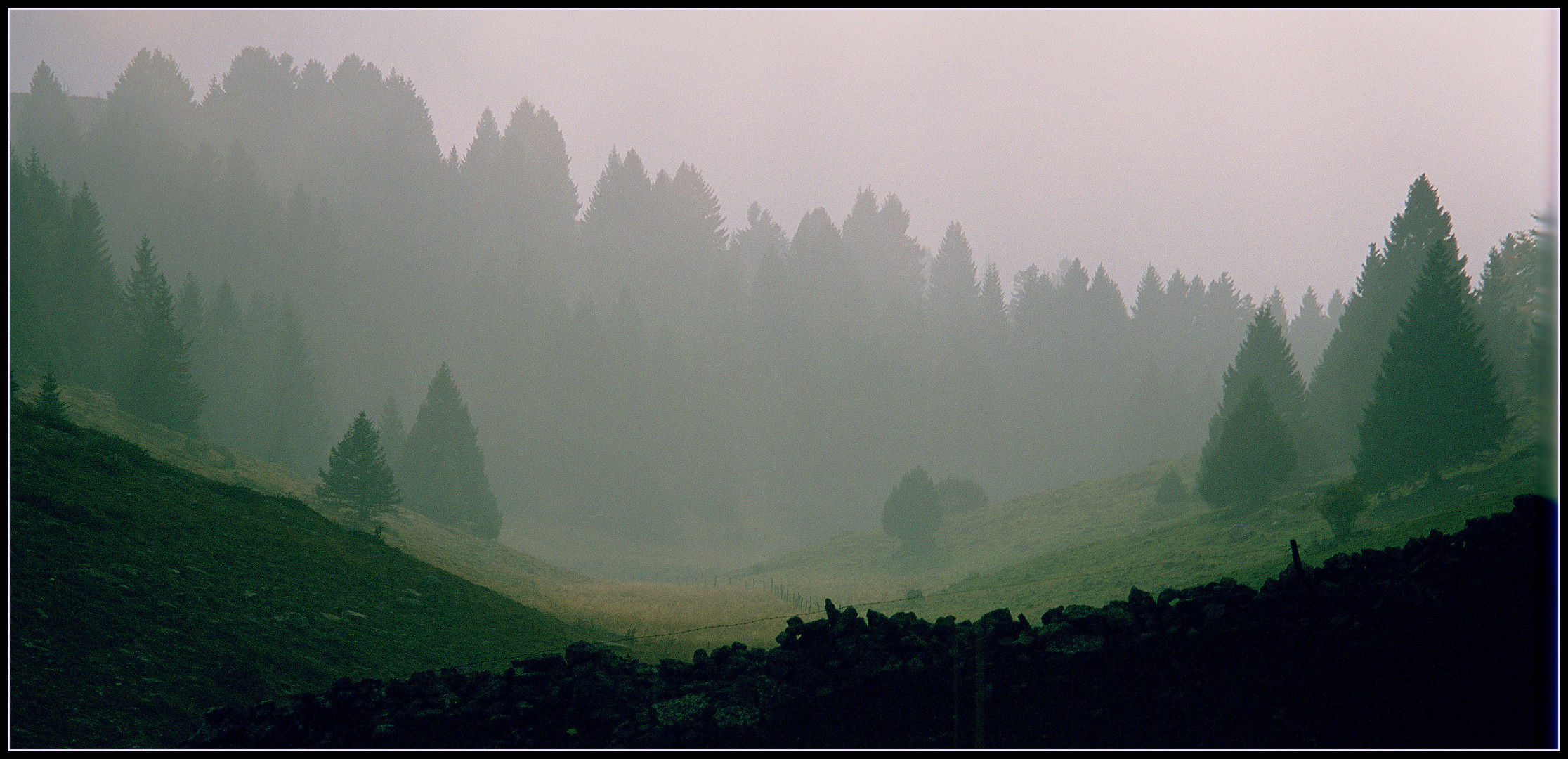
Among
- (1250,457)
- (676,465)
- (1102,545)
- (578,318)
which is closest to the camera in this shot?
(1250,457)

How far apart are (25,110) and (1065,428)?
18753 cm

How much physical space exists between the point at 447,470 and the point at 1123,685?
192ft

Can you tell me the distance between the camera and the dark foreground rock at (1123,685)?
9844 mm

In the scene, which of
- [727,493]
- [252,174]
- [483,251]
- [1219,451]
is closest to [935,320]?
[727,493]

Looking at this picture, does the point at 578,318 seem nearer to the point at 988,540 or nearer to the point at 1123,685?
the point at 988,540

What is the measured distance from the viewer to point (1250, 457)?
143 ft

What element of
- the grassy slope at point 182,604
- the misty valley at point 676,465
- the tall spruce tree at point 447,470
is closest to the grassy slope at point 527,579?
the misty valley at point 676,465

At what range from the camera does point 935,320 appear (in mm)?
143500

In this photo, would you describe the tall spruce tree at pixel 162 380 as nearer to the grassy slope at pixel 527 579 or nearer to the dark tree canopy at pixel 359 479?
the grassy slope at pixel 527 579

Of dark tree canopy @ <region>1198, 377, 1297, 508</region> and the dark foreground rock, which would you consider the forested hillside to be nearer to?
dark tree canopy @ <region>1198, 377, 1297, 508</region>

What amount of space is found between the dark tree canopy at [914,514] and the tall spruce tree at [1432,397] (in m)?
30.4

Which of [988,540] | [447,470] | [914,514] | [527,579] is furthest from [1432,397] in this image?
[447,470]

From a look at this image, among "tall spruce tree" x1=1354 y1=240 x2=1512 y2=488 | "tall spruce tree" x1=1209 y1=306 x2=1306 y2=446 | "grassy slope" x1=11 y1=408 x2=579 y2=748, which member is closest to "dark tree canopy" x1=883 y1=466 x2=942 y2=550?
"tall spruce tree" x1=1209 y1=306 x2=1306 y2=446

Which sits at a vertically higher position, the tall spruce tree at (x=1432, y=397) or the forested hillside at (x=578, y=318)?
the forested hillside at (x=578, y=318)
